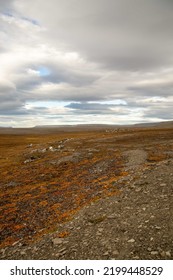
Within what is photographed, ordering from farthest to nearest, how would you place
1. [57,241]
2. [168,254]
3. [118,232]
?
[57,241], [118,232], [168,254]

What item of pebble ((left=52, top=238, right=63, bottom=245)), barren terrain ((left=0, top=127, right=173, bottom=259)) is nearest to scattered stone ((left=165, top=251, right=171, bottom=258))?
barren terrain ((left=0, top=127, right=173, bottom=259))

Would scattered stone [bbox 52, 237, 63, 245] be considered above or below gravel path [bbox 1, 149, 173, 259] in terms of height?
below

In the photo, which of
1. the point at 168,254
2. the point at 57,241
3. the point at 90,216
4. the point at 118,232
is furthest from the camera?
the point at 90,216

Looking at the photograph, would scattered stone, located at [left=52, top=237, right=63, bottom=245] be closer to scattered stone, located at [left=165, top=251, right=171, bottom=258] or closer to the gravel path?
the gravel path

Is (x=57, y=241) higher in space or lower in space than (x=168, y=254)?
lower

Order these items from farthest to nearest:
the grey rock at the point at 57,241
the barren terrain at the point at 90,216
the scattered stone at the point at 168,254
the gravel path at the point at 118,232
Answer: the grey rock at the point at 57,241
the barren terrain at the point at 90,216
the gravel path at the point at 118,232
the scattered stone at the point at 168,254

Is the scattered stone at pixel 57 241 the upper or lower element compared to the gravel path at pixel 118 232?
lower

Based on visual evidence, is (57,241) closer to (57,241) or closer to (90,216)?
A: (57,241)

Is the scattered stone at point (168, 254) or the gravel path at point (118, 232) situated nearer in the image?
the scattered stone at point (168, 254)

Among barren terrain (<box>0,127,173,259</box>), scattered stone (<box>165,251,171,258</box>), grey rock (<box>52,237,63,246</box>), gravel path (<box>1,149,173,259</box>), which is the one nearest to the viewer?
scattered stone (<box>165,251,171,258</box>)

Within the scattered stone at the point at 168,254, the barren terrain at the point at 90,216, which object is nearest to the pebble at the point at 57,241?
the barren terrain at the point at 90,216

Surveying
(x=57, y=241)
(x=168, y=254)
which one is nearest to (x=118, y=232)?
(x=168, y=254)

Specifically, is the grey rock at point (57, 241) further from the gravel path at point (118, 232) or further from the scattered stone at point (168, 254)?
the scattered stone at point (168, 254)

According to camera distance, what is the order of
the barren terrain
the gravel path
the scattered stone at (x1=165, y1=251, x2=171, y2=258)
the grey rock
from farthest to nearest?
the grey rock < the barren terrain < the gravel path < the scattered stone at (x1=165, y1=251, x2=171, y2=258)
